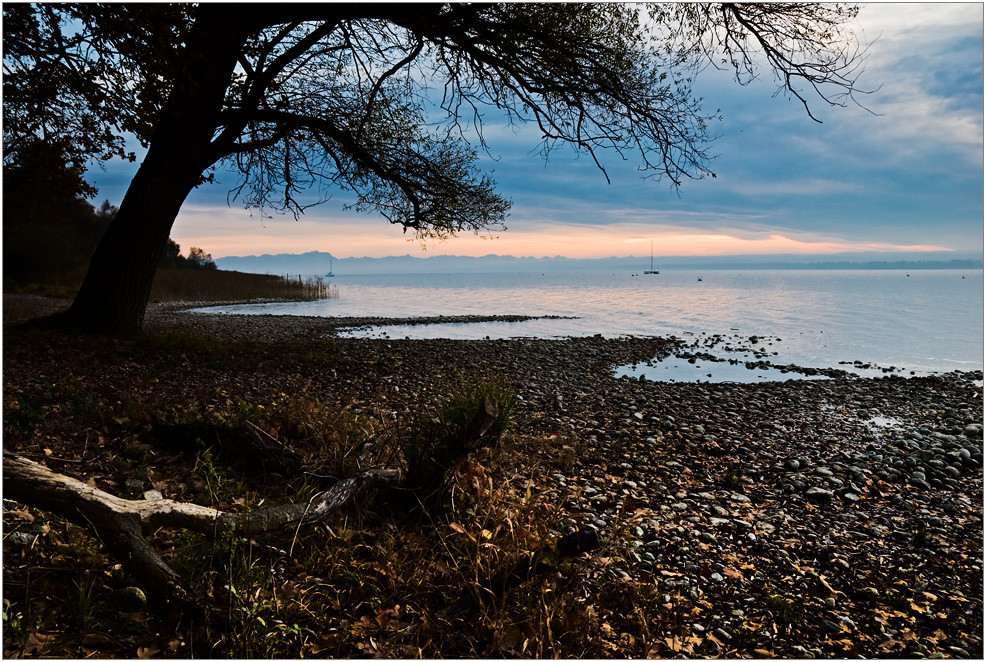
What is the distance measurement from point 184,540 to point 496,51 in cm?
1026

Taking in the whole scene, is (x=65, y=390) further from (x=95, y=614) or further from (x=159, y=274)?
(x=159, y=274)

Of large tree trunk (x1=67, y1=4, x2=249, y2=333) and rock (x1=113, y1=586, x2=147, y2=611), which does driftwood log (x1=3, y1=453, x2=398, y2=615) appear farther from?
large tree trunk (x1=67, y1=4, x2=249, y2=333)

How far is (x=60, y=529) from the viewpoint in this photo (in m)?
4.23

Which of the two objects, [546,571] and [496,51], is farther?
[496,51]

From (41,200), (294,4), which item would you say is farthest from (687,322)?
(41,200)

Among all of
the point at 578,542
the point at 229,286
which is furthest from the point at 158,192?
the point at 229,286

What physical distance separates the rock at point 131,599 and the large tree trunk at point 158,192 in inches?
412

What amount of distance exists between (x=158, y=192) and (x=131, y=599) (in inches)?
417

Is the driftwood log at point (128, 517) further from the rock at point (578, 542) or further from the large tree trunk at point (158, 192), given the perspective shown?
the large tree trunk at point (158, 192)

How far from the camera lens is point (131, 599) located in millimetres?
3557

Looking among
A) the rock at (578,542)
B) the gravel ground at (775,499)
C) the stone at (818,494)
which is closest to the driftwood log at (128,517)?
the rock at (578,542)

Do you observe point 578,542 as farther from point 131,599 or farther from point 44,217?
point 44,217

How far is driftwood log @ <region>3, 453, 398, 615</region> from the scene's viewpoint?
11.6ft

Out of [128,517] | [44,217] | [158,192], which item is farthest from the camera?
[44,217]
